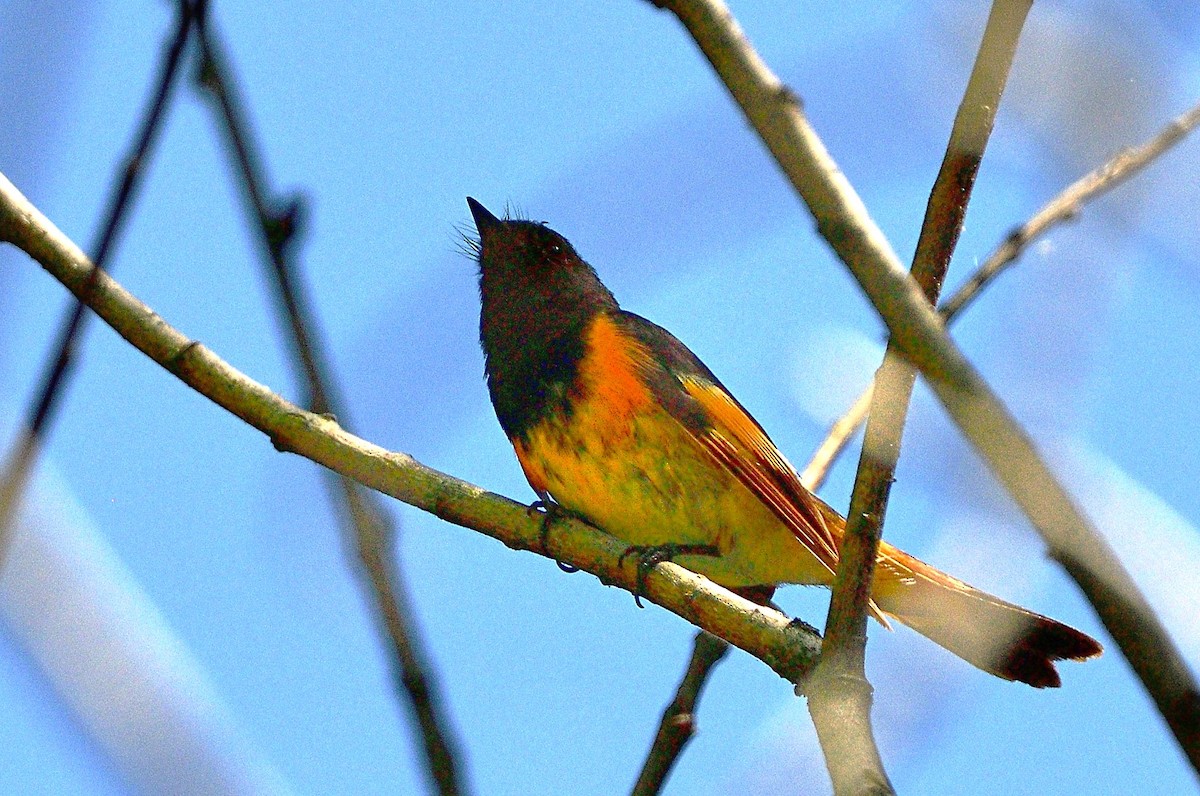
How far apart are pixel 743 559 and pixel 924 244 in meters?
2.69

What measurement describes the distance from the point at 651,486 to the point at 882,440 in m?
2.14

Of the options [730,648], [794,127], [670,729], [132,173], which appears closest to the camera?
[132,173]

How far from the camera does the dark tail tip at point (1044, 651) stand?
4348 mm

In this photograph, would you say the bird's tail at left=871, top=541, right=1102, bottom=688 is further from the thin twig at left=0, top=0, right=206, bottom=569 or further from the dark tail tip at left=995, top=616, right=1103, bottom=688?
the thin twig at left=0, top=0, right=206, bottom=569

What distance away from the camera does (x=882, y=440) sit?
275 cm

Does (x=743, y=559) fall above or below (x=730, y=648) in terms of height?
above

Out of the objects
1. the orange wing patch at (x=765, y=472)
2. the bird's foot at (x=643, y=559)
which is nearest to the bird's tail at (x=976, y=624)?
the orange wing patch at (x=765, y=472)

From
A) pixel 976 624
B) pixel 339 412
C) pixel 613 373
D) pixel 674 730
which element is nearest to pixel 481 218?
pixel 613 373

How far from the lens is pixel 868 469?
280 centimetres

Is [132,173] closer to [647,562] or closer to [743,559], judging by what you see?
[647,562]

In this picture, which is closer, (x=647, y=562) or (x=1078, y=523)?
(x=1078, y=523)

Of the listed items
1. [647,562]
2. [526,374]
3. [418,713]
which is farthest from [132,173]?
[526,374]

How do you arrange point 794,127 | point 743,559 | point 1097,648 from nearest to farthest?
point 794,127 < point 1097,648 < point 743,559

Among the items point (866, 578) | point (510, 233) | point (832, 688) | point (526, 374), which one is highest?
point (510, 233)
